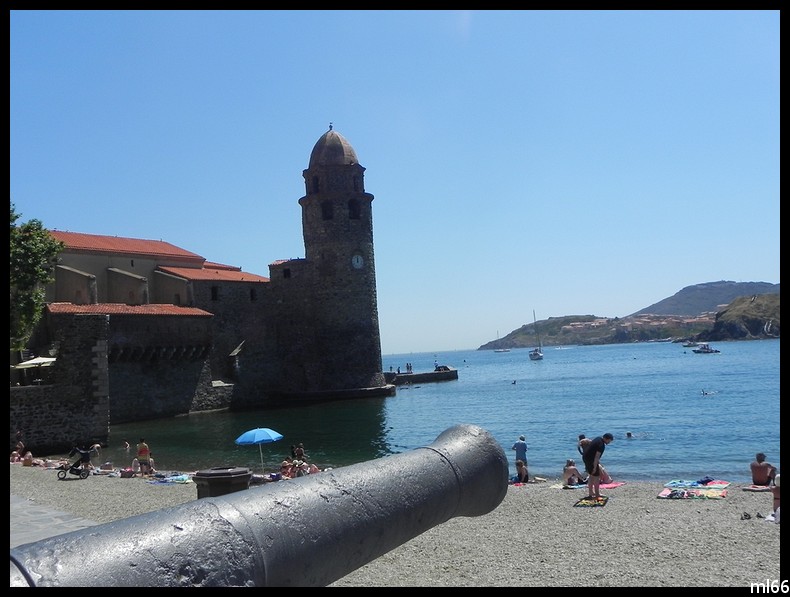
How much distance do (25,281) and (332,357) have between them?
22.2 m

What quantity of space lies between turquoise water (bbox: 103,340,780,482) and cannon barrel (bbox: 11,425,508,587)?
14.2 metres

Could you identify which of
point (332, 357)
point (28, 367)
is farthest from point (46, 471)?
point (332, 357)

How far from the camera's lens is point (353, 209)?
41781mm

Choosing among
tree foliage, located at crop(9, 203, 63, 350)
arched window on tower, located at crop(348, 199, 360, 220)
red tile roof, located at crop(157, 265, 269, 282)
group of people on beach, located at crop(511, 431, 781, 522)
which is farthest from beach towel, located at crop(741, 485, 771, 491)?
arched window on tower, located at crop(348, 199, 360, 220)

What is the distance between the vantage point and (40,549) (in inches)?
82.6

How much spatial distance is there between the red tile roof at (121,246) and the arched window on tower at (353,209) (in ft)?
30.4

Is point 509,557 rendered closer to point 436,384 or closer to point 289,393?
point 289,393

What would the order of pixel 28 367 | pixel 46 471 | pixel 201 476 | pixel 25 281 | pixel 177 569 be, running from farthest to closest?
pixel 28 367, pixel 25 281, pixel 46 471, pixel 201 476, pixel 177 569

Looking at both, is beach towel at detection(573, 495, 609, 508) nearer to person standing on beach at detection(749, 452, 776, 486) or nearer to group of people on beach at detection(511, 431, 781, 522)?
group of people on beach at detection(511, 431, 781, 522)

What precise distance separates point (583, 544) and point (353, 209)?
115ft

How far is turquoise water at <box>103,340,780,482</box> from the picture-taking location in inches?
774

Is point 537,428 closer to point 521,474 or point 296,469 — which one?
point 521,474

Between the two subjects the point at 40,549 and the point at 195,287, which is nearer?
the point at 40,549

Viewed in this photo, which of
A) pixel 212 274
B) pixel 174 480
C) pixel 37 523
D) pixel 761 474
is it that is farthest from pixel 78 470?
pixel 212 274
